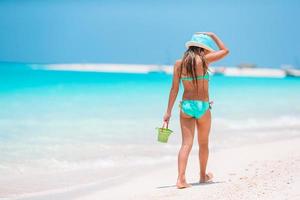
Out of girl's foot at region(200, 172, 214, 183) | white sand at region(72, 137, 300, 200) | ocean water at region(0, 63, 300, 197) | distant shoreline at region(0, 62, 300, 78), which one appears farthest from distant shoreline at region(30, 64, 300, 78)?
girl's foot at region(200, 172, 214, 183)

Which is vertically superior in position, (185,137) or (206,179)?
(185,137)

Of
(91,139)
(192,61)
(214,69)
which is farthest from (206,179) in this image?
(214,69)

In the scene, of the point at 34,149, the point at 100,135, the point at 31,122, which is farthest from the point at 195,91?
the point at 31,122

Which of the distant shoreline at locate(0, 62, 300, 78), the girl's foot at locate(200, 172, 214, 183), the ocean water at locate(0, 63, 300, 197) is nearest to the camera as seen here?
the girl's foot at locate(200, 172, 214, 183)

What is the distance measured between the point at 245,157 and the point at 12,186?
2.95 metres

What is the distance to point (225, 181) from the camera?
577cm

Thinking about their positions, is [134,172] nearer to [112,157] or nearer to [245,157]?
[112,157]

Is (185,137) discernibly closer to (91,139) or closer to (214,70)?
(91,139)

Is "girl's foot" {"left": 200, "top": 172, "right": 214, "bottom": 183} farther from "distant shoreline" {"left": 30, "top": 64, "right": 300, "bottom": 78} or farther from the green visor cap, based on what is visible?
"distant shoreline" {"left": 30, "top": 64, "right": 300, "bottom": 78}

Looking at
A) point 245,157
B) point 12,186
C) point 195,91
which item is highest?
point 195,91

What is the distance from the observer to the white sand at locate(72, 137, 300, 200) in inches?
190

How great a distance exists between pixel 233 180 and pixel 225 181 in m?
0.10

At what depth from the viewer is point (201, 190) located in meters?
5.18

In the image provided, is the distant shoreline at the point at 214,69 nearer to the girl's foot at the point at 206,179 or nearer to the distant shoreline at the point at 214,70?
the distant shoreline at the point at 214,70
